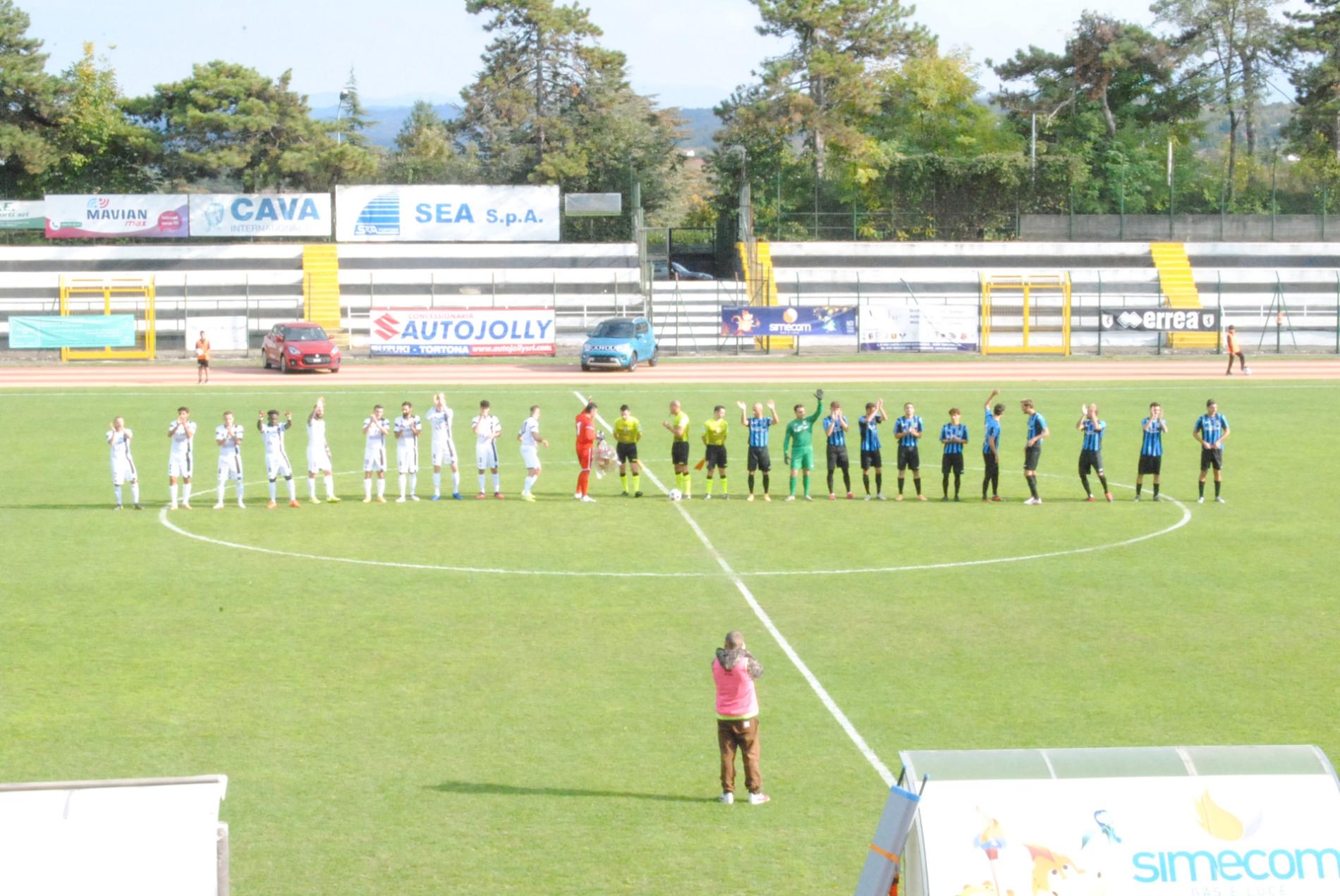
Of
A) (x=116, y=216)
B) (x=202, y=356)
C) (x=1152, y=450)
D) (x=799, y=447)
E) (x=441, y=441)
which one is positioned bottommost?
(x=1152, y=450)

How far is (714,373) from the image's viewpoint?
49.0 m

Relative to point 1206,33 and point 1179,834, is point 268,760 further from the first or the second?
point 1206,33

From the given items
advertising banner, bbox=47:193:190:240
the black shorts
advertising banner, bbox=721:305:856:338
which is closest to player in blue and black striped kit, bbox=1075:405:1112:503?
the black shorts

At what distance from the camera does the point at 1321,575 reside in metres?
19.2

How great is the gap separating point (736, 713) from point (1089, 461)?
51.2 ft

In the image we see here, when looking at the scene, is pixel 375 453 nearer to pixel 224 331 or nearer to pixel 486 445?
pixel 486 445

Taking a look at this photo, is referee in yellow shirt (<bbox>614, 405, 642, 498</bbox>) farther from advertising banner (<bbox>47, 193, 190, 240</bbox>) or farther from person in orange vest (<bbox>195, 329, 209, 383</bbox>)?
advertising banner (<bbox>47, 193, 190, 240</bbox>)

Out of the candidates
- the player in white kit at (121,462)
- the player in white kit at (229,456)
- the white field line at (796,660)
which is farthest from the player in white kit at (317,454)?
the white field line at (796,660)

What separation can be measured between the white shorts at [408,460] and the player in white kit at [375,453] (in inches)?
13.2

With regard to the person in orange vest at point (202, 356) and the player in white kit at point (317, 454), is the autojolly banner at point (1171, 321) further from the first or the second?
the player in white kit at point (317, 454)

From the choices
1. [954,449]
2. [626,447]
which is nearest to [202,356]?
[626,447]

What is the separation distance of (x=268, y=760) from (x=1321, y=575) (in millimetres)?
13944

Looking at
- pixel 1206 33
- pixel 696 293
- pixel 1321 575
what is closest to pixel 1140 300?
pixel 696 293

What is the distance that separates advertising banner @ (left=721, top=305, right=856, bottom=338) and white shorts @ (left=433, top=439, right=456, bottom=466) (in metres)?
30.5
